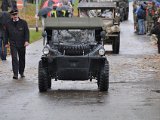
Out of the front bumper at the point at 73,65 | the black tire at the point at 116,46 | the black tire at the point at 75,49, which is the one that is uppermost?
the black tire at the point at 75,49

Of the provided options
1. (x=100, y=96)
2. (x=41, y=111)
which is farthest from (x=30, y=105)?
(x=100, y=96)

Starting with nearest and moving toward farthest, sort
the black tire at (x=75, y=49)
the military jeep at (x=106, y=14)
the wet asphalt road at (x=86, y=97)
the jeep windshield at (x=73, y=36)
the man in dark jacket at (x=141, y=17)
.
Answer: the wet asphalt road at (x=86, y=97) < the black tire at (x=75, y=49) < the jeep windshield at (x=73, y=36) < the military jeep at (x=106, y=14) < the man in dark jacket at (x=141, y=17)

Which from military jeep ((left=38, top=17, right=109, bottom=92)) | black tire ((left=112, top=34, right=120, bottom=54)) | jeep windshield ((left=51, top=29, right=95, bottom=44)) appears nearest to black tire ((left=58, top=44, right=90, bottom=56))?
military jeep ((left=38, top=17, right=109, bottom=92))

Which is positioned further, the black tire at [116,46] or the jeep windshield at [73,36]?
the black tire at [116,46]

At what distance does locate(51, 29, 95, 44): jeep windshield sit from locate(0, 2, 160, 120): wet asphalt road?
3.73 ft

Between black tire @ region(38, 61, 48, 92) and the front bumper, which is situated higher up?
the front bumper

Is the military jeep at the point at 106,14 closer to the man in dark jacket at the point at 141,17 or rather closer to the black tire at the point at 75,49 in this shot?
the man in dark jacket at the point at 141,17

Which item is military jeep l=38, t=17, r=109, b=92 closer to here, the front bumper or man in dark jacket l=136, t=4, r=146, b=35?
the front bumper

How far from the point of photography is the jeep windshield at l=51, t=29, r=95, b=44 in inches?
592

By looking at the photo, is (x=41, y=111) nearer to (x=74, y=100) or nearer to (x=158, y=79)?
(x=74, y=100)

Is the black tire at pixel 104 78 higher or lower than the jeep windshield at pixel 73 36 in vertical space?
lower

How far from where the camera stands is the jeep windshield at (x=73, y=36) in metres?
15.0

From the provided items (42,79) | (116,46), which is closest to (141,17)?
(116,46)

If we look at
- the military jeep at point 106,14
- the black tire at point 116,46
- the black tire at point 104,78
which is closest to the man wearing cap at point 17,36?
the black tire at point 104,78
